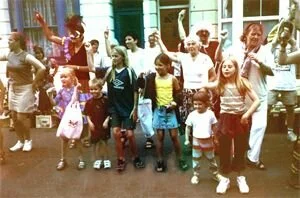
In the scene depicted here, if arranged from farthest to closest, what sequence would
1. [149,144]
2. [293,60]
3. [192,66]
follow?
1. [149,144]
2. [192,66]
3. [293,60]

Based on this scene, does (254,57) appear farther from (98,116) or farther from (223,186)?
(98,116)

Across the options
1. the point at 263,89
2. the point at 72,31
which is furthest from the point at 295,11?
the point at 72,31

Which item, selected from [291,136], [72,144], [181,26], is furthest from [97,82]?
[291,136]

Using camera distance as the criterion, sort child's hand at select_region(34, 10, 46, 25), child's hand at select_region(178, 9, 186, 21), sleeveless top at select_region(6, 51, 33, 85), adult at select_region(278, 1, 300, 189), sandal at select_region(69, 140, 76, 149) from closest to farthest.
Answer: adult at select_region(278, 1, 300, 189) → child's hand at select_region(178, 9, 186, 21) → child's hand at select_region(34, 10, 46, 25) → sleeveless top at select_region(6, 51, 33, 85) → sandal at select_region(69, 140, 76, 149)

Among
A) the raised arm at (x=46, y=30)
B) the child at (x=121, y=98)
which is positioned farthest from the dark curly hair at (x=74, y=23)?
the child at (x=121, y=98)

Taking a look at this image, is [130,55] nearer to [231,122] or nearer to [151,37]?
[151,37]

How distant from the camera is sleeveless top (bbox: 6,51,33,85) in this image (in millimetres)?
1910

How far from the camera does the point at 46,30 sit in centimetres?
182

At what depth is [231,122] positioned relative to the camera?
1683 millimetres

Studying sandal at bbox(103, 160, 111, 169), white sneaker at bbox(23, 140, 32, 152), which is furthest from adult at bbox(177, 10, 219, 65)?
white sneaker at bbox(23, 140, 32, 152)

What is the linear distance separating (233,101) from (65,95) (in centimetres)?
95

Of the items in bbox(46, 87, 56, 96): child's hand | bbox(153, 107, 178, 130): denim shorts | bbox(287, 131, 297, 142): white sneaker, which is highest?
bbox(46, 87, 56, 96): child's hand

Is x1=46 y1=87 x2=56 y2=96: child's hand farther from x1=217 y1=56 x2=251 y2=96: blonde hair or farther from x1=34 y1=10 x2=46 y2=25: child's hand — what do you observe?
x1=217 y1=56 x2=251 y2=96: blonde hair

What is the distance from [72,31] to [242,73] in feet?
3.14
